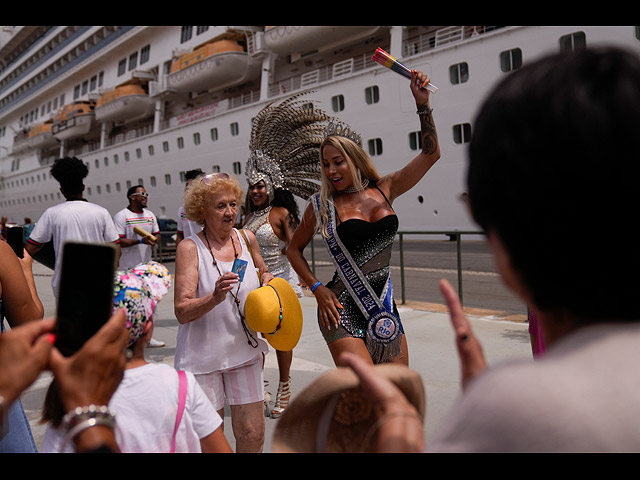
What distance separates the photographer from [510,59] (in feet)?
51.9

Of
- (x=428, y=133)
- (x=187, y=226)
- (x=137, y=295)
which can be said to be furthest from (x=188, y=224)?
(x=137, y=295)

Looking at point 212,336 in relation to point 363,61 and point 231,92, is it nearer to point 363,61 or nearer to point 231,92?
point 363,61

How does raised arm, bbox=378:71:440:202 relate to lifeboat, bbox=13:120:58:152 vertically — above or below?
below

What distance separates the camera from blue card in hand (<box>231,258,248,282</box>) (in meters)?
2.77

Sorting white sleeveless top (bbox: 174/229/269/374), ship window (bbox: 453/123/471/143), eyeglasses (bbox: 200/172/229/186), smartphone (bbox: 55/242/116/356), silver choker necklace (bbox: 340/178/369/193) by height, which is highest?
ship window (bbox: 453/123/471/143)

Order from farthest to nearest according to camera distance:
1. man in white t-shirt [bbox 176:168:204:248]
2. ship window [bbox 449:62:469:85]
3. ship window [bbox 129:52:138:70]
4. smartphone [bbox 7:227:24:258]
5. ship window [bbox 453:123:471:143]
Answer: ship window [bbox 129:52:138:70], ship window [bbox 453:123:471:143], ship window [bbox 449:62:469:85], man in white t-shirt [bbox 176:168:204:248], smartphone [bbox 7:227:24:258]

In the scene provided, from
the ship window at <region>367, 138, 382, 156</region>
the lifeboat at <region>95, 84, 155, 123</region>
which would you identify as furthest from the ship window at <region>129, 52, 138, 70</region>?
the ship window at <region>367, 138, 382, 156</region>

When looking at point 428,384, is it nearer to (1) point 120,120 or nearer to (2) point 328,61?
(2) point 328,61

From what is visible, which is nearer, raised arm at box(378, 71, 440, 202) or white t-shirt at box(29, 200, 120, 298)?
raised arm at box(378, 71, 440, 202)

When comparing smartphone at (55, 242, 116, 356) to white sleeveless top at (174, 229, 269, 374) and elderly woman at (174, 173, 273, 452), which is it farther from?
white sleeveless top at (174, 229, 269, 374)

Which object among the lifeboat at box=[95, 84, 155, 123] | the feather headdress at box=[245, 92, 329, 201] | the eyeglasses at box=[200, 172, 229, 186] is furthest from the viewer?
the lifeboat at box=[95, 84, 155, 123]

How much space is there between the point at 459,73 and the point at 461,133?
1.96 metres

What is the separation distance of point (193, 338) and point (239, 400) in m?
0.41

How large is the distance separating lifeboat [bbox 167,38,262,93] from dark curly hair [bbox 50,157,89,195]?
20.7 m
